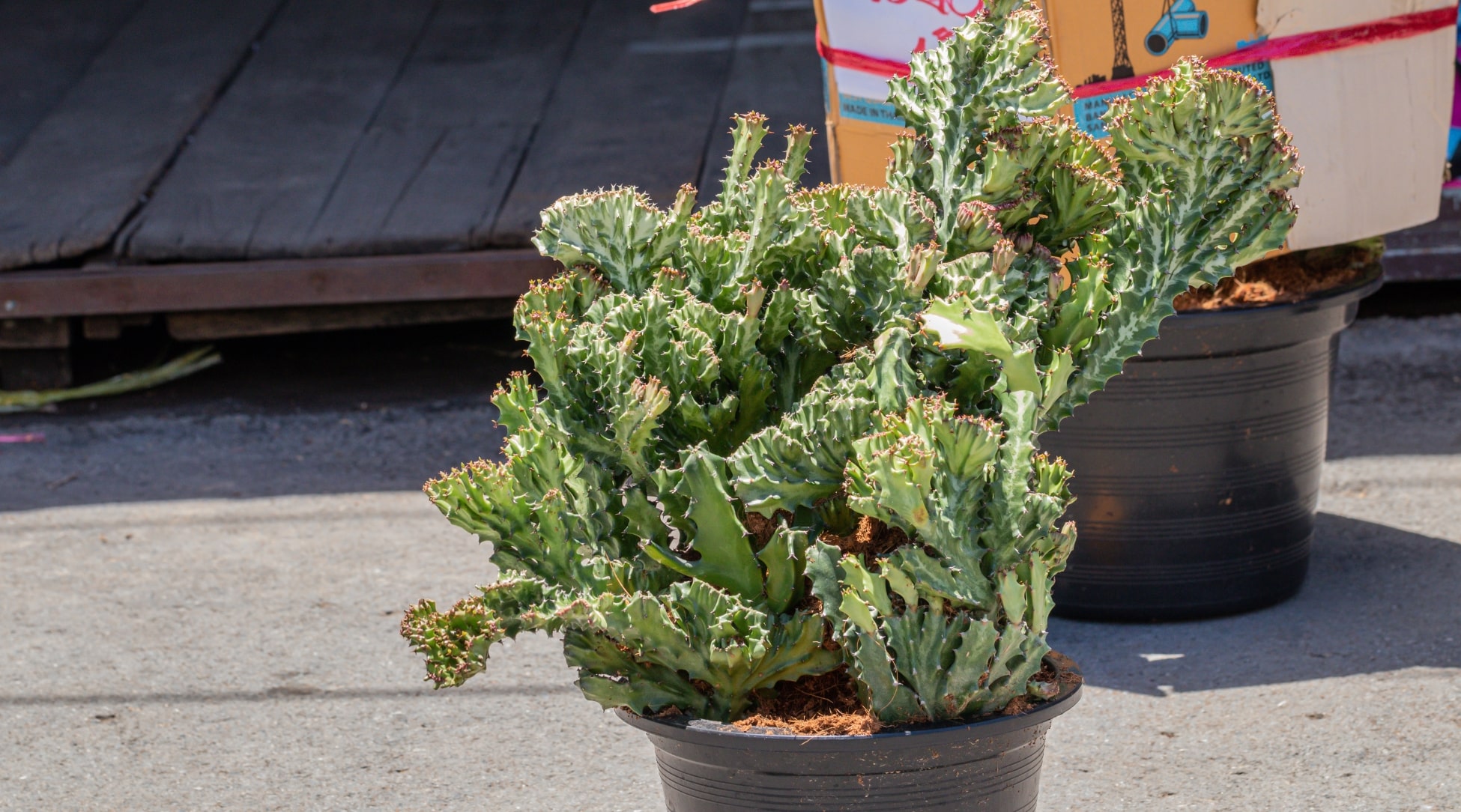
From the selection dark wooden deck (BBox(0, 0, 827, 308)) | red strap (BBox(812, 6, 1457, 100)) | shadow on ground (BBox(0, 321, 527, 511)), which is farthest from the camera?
dark wooden deck (BBox(0, 0, 827, 308))

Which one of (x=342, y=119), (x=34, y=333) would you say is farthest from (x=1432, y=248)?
(x=34, y=333)

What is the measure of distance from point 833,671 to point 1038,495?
41 cm

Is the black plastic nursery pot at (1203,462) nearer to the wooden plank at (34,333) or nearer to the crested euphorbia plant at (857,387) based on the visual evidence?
the crested euphorbia plant at (857,387)

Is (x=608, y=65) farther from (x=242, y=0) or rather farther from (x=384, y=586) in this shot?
(x=384, y=586)

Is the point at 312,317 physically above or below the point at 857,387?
below

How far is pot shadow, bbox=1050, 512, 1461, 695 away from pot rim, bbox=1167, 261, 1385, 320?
72 centimetres

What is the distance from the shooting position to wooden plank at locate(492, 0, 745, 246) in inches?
212

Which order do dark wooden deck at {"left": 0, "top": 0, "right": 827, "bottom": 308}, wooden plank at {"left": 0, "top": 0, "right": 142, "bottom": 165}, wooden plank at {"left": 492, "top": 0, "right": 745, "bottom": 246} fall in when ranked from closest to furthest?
dark wooden deck at {"left": 0, "top": 0, "right": 827, "bottom": 308} < wooden plank at {"left": 492, "top": 0, "right": 745, "bottom": 246} < wooden plank at {"left": 0, "top": 0, "right": 142, "bottom": 165}

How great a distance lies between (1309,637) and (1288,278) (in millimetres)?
798

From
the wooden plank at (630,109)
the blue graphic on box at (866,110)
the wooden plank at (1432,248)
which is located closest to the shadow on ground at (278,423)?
the wooden plank at (630,109)

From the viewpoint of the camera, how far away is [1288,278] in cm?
327

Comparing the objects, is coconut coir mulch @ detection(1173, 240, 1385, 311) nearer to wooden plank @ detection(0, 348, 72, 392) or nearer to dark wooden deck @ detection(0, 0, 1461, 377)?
dark wooden deck @ detection(0, 0, 1461, 377)

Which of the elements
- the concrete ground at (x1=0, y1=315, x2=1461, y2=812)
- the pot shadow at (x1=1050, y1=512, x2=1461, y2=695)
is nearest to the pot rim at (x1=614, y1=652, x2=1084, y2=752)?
the concrete ground at (x1=0, y1=315, x2=1461, y2=812)

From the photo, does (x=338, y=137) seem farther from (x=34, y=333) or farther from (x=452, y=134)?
(x=34, y=333)
